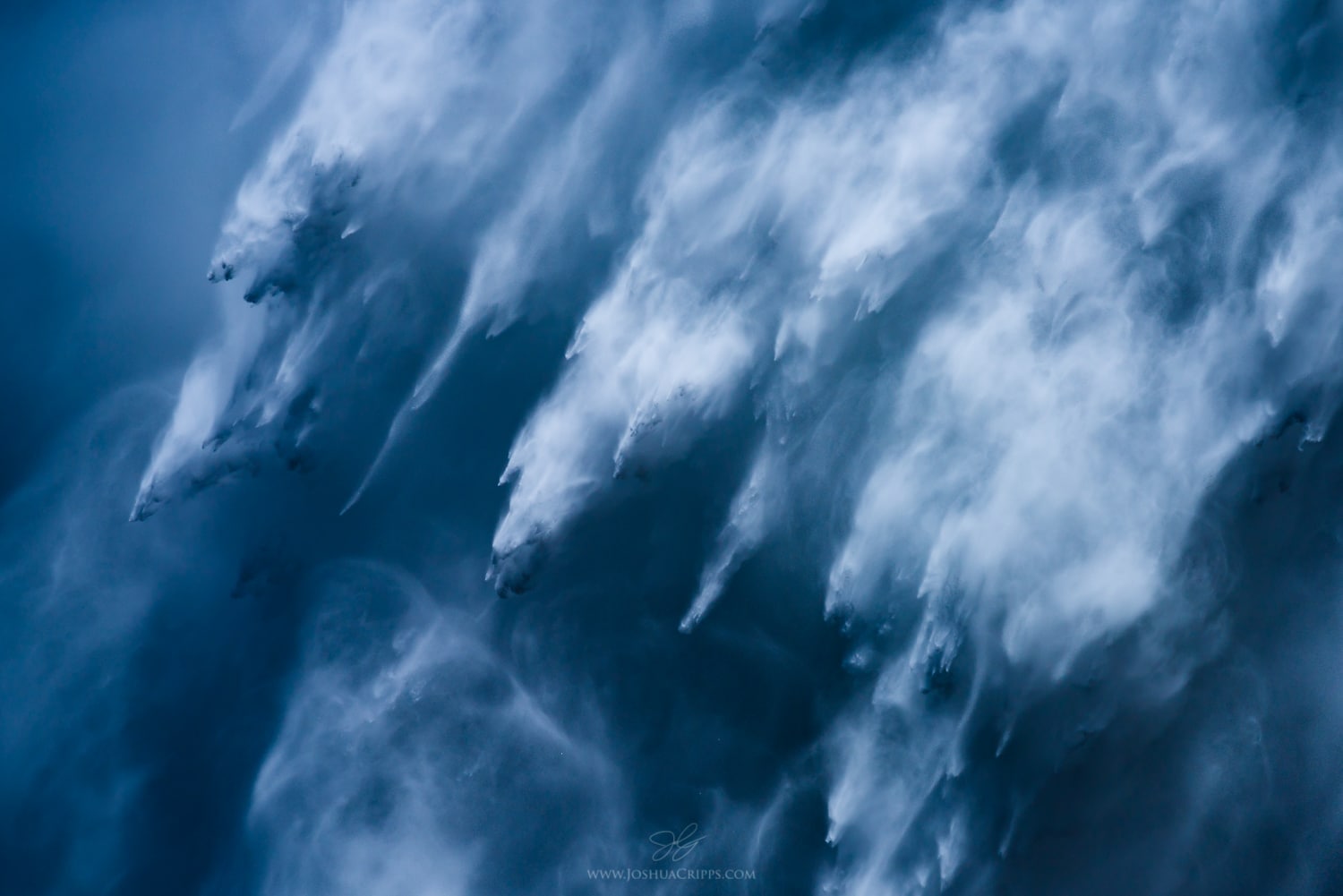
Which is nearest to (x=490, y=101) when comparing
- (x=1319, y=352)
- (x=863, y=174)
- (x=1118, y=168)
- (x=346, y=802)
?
(x=863, y=174)

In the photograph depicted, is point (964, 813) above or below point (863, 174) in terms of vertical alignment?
below

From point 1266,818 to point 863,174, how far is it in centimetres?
2036

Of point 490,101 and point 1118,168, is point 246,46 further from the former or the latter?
point 1118,168

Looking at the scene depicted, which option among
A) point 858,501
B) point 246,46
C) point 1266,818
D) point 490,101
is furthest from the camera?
point 246,46

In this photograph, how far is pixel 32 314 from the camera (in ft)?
102
